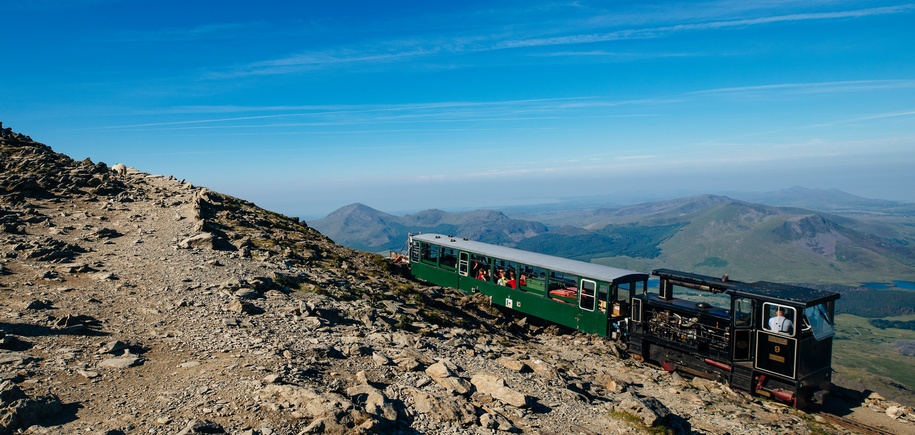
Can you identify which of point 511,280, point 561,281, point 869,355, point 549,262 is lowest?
point 869,355

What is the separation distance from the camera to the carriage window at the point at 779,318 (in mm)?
17109

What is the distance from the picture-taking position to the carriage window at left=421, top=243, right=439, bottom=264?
33969 millimetres

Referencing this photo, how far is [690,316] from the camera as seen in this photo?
2078 centimetres

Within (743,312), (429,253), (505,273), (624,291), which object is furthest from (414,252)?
(743,312)

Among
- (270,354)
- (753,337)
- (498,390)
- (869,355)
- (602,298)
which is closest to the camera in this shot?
(270,354)

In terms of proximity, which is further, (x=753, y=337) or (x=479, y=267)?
(x=479, y=267)

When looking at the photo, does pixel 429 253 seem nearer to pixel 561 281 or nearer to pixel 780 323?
pixel 561 281

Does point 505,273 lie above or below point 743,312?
below

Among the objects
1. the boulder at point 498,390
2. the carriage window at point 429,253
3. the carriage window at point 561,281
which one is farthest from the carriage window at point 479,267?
the boulder at point 498,390

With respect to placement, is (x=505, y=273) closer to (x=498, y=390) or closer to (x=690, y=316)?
(x=690, y=316)

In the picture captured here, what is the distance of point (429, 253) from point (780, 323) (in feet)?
73.0

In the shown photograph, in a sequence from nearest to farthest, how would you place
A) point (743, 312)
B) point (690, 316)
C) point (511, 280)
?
point (743, 312), point (690, 316), point (511, 280)

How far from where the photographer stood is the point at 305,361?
13.8 metres

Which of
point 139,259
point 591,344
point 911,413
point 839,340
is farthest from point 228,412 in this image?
point 839,340
